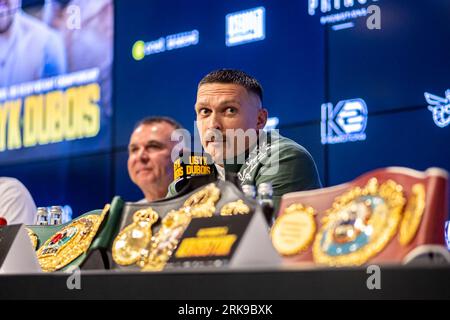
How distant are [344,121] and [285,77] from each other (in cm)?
35

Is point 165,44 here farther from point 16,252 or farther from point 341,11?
point 16,252

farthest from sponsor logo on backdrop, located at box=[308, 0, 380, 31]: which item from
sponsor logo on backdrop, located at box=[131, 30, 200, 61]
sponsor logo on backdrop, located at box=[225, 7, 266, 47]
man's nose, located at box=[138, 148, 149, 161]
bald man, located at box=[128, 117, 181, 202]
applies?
man's nose, located at box=[138, 148, 149, 161]

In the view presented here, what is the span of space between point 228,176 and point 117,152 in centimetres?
241

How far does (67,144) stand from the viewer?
3.85 m

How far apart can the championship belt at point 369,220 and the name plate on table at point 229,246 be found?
0.07 metres

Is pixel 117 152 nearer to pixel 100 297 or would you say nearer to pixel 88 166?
pixel 88 166

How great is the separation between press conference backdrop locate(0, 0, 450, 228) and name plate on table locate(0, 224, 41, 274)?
162cm

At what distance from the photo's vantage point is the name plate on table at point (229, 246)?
1.00 metres

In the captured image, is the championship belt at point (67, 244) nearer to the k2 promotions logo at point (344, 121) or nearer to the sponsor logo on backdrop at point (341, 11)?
the k2 promotions logo at point (344, 121)

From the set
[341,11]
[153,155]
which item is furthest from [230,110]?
[153,155]

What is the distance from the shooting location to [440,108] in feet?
8.48

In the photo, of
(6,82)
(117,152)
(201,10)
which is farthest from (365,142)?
(6,82)

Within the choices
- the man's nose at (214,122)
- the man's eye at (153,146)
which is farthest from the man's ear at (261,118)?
the man's eye at (153,146)

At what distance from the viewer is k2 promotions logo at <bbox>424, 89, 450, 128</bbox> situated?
2561 millimetres
